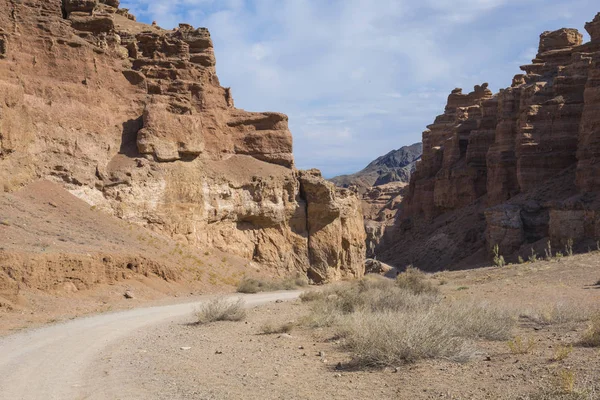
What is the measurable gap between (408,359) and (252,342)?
13.0 ft

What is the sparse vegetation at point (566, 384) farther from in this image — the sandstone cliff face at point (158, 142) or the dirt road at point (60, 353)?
the sandstone cliff face at point (158, 142)

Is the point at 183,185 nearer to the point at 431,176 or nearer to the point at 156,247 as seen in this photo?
the point at 156,247

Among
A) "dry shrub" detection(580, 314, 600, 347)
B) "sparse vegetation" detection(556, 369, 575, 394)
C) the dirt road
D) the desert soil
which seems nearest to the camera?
"sparse vegetation" detection(556, 369, 575, 394)

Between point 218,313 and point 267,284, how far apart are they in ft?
45.3

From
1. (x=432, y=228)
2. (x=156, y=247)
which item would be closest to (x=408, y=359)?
(x=156, y=247)

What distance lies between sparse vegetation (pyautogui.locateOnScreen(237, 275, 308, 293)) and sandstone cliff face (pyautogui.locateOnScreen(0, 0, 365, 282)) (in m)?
2.49

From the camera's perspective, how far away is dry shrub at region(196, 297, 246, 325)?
49.4 ft

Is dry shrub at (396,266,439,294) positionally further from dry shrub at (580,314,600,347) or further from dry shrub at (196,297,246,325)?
dry shrub at (580,314,600,347)

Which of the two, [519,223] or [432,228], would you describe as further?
[432,228]

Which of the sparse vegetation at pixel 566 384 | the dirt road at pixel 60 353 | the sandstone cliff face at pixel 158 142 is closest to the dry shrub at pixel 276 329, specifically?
the dirt road at pixel 60 353

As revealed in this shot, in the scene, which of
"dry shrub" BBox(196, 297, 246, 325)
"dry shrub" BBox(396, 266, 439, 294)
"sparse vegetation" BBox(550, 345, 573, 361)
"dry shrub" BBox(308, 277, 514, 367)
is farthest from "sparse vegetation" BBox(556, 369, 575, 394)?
"dry shrub" BBox(396, 266, 439, 294)

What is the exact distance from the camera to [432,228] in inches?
2709

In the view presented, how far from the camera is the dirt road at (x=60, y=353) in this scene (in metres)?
8.16

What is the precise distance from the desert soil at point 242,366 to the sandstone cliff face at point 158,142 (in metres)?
14.5
